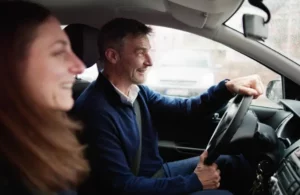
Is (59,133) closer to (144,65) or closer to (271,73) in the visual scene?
(144,65)

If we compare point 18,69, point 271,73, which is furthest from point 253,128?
point 18,69

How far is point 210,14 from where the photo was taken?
184 centimetres

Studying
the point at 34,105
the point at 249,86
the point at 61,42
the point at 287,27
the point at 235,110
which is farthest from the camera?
the point at 287,27

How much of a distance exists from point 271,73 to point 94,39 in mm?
907

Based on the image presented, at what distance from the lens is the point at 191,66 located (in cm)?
312

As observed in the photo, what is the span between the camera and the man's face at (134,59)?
1976mm

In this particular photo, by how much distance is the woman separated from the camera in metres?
1.05

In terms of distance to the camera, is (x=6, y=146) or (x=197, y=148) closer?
(x=6, y=146)

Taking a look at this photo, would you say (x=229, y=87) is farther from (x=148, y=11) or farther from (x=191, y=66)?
(x=191, y=66)

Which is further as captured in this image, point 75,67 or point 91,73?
point 91,73

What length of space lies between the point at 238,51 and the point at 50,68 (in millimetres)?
1170

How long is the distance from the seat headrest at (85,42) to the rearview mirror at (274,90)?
3.06 feet

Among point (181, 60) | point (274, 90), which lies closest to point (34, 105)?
point (274, 90)

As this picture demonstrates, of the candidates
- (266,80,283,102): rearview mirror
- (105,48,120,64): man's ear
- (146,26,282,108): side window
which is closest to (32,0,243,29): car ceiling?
(146,26,282,108): side window
